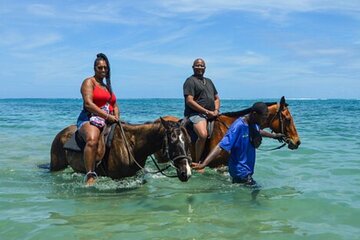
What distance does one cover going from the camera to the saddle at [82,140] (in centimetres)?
753

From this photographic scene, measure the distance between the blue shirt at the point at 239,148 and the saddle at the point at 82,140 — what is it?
191 centimetres

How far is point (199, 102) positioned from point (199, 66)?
0.71 m

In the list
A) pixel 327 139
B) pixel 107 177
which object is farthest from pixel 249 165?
pixel 327 139

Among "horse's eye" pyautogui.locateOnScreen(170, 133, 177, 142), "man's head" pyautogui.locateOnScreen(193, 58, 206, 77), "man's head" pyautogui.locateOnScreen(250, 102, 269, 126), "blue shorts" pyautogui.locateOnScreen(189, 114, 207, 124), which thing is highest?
"man's head" pyautogui.locateOnScreen(193, 58, 206, 77)

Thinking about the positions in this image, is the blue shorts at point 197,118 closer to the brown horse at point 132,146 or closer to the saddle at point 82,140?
the brown horse at point 132,146

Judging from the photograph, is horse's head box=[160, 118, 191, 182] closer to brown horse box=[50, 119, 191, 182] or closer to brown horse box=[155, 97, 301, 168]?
brown horse box=[50, 119, 191, 182]

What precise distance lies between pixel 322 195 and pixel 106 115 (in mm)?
3685

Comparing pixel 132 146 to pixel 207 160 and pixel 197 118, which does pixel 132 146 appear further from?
pixel 197 118

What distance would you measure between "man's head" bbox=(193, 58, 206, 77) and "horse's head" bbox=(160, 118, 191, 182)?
8.34 feet

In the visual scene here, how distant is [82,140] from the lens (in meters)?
7.77

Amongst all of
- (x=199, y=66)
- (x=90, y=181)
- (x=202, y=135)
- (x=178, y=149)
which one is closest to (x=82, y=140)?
(x=90, y=181)

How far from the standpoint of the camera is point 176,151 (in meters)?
6.48

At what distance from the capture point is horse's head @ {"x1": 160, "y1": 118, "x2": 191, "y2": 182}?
20.7 feet

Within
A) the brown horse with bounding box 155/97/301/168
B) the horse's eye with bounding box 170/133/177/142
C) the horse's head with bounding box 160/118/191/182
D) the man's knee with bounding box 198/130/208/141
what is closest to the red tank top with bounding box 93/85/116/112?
the horse's head with bounding box 160/118/191/182
